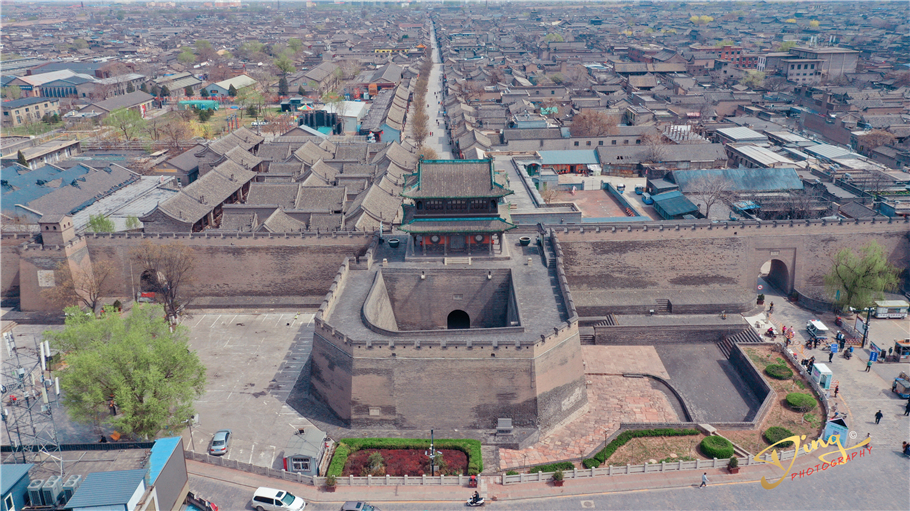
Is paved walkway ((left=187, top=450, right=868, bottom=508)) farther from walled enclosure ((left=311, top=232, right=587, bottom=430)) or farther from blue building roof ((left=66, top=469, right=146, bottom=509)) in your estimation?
blue building roof ((left=66, top=469, right=146, bottom=509))

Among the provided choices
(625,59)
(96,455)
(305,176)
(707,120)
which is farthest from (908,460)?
(625,59)

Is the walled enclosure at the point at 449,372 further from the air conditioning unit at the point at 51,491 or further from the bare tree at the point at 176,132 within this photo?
the bare tree at the point at 176,132

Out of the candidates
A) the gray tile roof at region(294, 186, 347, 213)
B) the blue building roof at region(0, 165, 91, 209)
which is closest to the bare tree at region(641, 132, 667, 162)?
the gray tile roof at region(294, 186, 347, 213)

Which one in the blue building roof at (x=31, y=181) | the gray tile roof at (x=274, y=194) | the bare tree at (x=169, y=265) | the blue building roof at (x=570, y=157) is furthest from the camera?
the blue building roof at (x=570, y=157)

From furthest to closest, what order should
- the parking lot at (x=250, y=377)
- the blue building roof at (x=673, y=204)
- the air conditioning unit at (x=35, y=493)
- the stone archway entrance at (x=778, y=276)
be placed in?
the blue building roof at (x=673, y=204), the stone archway entrance at (x=778, y=276), the parking lot at (x=250, y=377), the air conditioning unit at (x=35, y=493)

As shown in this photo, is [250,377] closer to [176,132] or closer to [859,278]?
[859,278]

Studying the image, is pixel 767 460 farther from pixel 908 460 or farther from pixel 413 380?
pixel 413 380

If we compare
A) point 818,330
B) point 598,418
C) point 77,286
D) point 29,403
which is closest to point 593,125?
point 818,330

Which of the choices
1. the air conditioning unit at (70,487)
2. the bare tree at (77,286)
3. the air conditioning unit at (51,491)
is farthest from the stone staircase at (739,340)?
the bare tree at (77,286)
